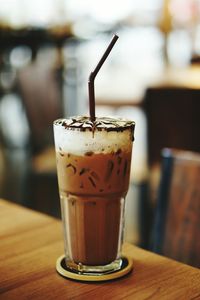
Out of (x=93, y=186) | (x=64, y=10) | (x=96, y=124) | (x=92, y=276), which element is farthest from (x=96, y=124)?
(x=64, y=10)

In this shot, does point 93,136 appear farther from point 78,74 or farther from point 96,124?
point 78,74

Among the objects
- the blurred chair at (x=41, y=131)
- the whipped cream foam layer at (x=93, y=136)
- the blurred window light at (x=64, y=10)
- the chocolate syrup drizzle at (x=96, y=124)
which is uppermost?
the blurred window light at (x=64, y=10)

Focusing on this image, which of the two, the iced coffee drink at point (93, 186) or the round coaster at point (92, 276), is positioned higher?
the iced coffee drink at point (93, 186)

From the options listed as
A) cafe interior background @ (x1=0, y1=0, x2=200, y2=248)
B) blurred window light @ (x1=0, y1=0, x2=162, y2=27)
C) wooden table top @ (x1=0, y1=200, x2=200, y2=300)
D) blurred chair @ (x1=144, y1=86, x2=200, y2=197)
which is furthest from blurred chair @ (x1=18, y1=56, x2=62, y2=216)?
blurred window light @ (x1=0, y1=0, x2=162, y2=27)

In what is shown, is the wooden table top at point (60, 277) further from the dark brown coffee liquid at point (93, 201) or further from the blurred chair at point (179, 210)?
the blurred chair at point (179, 210)

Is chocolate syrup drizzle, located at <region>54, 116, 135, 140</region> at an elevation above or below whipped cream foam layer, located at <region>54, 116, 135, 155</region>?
above

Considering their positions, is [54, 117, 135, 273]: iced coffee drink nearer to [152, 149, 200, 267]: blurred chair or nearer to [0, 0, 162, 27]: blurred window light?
[152, 149, 200, 267]: blurred chair

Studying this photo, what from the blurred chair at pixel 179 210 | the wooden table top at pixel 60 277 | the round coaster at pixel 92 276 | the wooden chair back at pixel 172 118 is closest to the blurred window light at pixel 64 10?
the wooden chair back at pixel 172 118
